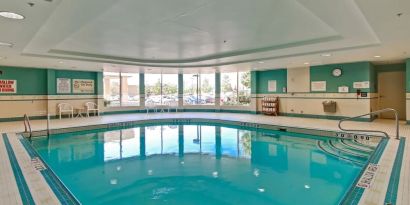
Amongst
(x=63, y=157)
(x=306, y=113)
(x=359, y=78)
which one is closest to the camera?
(x=63, y=157)

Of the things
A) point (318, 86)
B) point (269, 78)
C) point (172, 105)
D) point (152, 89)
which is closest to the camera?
point (318, 86)

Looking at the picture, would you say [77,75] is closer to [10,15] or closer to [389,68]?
[10,15]

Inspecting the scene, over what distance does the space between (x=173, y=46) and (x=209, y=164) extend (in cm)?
341

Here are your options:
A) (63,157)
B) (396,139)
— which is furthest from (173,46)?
(396,139)

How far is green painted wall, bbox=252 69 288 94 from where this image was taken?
10969mm

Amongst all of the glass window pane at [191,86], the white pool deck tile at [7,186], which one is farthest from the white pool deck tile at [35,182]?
the glass window pane at [191,86]

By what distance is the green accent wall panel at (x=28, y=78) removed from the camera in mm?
9146

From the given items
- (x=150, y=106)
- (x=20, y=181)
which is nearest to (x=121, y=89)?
(x=150, y=106)

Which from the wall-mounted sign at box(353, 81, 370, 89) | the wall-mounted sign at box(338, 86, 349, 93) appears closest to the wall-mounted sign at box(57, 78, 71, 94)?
the wall-mounted sign at box(338, 86, 349, 93)

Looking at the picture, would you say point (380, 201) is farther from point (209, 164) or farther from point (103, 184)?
point (103, 184)

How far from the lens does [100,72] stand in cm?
1147

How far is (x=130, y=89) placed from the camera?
13.0 metres

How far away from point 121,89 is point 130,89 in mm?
478

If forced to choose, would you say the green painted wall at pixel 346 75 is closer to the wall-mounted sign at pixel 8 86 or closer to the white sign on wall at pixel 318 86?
the white sign on wall at pixel 318 86
